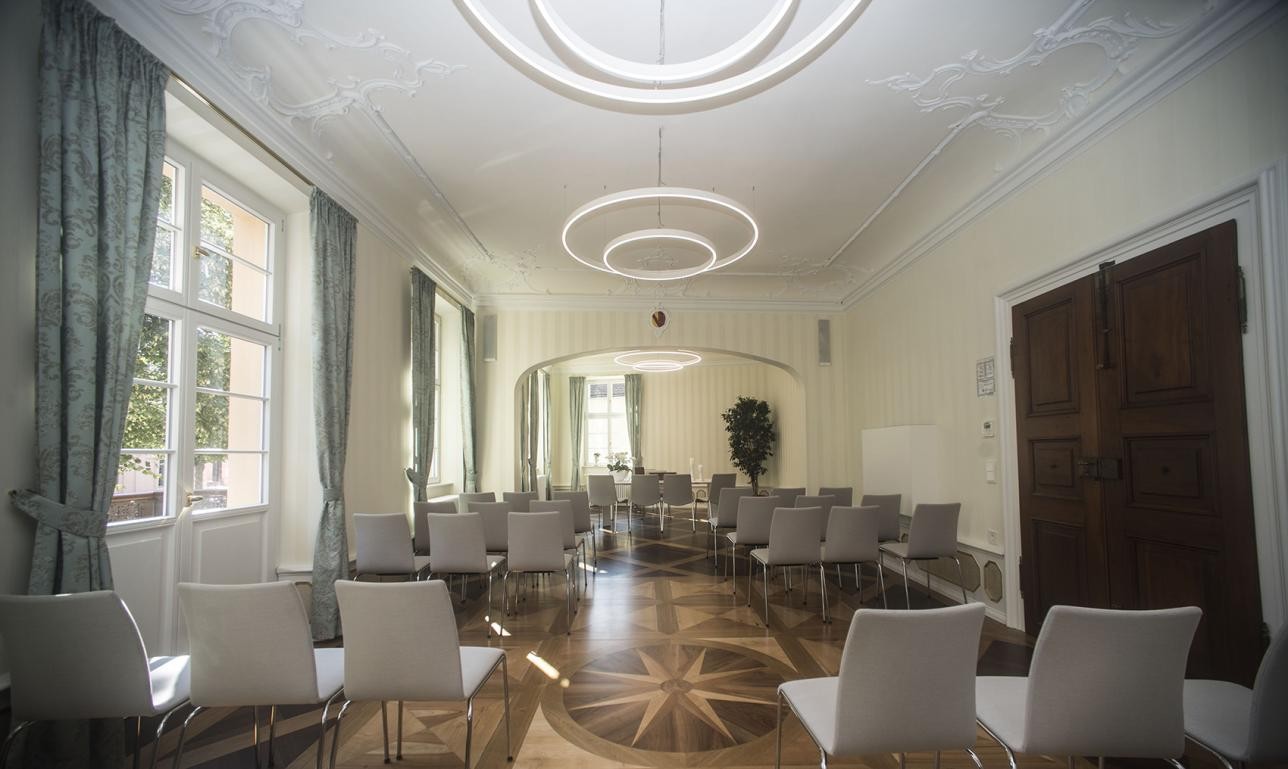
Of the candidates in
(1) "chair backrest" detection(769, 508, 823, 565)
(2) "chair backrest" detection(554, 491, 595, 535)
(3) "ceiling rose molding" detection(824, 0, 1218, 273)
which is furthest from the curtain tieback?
(3) "ceiling rose molding" detection(824, 0, 1218, 273)

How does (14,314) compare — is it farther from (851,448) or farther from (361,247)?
(851,448)

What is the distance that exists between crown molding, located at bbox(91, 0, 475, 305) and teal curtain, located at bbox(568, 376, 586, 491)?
9.07 metres

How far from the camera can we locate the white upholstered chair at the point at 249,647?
214 centimetres

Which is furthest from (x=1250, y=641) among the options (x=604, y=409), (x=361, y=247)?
(x=604, y=409)

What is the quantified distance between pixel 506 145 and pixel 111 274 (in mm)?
2507

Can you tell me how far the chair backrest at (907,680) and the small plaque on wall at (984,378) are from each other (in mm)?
3724

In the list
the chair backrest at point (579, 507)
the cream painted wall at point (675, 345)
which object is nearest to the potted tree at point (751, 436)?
the cream painted wall at point (675, 345)

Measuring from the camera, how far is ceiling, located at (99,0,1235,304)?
120 inches

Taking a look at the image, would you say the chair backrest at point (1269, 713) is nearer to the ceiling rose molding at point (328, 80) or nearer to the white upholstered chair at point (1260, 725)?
the white upholstered chair at point (1260, 725)

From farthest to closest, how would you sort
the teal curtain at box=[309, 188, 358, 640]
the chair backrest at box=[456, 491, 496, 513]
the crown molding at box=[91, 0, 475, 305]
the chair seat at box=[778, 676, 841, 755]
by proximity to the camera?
the chair backrest at box=[456, 491, 496, 513] < the teal curtain at box=[309, 188, 358, 640] < the crown molding at box=[91, 0, 475, 305] < the chair seat at box=[778, 676, 841, 755]

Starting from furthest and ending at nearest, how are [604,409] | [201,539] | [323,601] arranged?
[604,409] < [323,601] < [201,539]

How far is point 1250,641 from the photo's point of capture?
2.83 m

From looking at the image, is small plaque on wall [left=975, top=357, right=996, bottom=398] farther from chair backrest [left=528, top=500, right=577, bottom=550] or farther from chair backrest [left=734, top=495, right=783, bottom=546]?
chair backrest [left=528, top=500, right=577, bottom=550]

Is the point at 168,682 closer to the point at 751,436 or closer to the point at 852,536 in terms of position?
the point at 852,536
